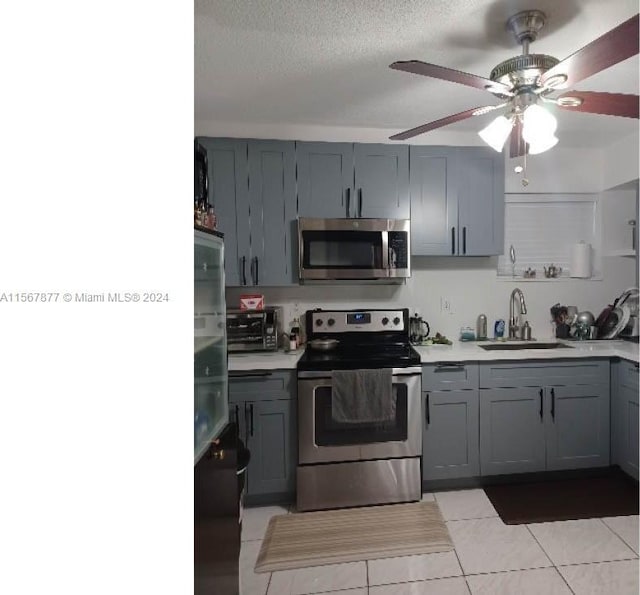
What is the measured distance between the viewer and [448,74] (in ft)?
4.04

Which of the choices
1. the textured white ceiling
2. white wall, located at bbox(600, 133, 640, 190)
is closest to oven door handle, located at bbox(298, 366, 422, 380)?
the textured white ceiling

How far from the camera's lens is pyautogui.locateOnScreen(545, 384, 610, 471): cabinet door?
2.32 meters

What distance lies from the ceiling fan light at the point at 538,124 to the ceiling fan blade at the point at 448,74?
4.4 inches

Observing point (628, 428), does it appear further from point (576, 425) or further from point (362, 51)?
point (362, 51)

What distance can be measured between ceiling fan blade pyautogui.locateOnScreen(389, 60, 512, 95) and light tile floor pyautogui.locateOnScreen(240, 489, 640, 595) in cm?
198

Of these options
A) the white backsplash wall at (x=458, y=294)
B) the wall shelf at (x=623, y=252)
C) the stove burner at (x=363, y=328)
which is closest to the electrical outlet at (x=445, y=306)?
the white backsplash wall at (x=458, y=294)

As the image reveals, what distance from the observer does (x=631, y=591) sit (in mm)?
1529

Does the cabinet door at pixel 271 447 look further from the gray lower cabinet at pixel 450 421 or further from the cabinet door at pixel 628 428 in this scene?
the cabinet door at pixel 628 428

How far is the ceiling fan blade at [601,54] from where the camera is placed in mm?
901

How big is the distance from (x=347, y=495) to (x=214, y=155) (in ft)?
7.26
